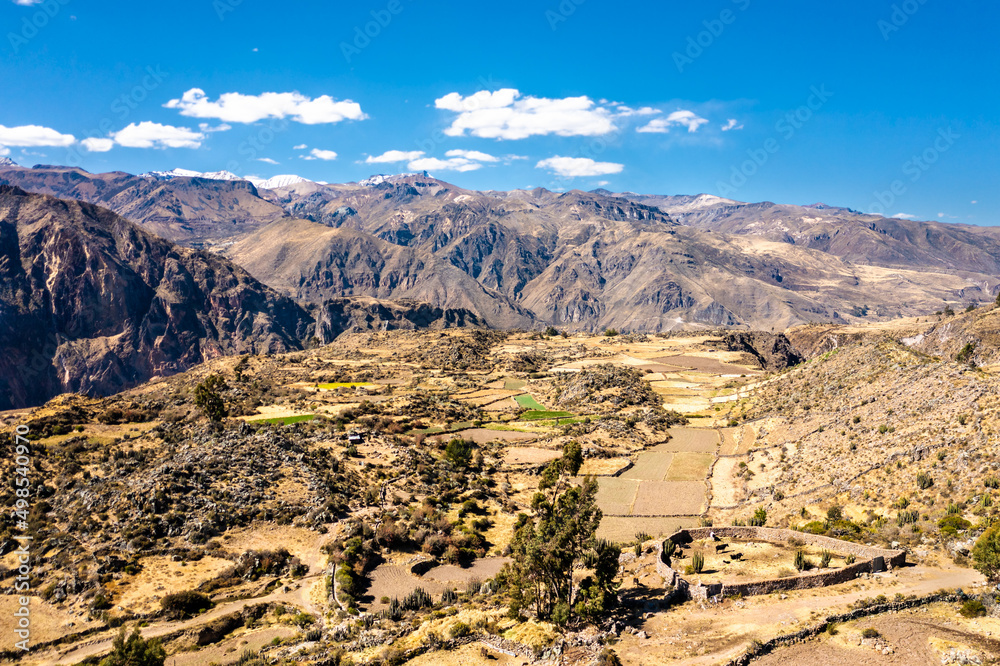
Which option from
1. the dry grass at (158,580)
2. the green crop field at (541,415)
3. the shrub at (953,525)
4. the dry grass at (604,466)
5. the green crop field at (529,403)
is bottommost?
the dry grass at (158,580)

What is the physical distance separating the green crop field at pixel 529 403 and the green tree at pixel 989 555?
248 feet

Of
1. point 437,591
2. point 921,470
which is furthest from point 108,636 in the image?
point 921,470

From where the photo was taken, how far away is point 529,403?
111125 mm

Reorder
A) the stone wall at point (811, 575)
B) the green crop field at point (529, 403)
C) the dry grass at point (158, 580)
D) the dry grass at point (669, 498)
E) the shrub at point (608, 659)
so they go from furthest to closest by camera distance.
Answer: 1. the green crop field at point (529, 403)
2. the dry grass at point (669, 498)
3. the dry grass at point (158, 580)
4. the stone wall at point (811, 575)
5. the shrub at point (608, 659)

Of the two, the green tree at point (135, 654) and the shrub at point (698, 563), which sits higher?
the shrub at point (698, 563)

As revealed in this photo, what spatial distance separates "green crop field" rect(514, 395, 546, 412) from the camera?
107 metres

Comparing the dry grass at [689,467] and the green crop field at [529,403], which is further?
the green crop field at [529,403]

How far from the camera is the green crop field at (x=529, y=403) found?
10725 centimetres

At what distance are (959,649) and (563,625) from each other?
1827 cm

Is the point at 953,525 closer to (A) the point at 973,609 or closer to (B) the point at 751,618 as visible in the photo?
(A) the point at 973,609
